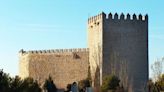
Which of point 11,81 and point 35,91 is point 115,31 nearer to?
point 35,91

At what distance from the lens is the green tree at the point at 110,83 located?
52787 millimetres

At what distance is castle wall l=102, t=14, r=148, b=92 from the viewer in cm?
5644

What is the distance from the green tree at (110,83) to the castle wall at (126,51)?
2.76 m

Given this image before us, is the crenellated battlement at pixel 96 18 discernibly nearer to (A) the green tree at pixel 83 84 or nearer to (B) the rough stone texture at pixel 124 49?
(B) the rough stone texture at pixel 124 49

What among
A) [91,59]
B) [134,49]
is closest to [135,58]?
[134,49]

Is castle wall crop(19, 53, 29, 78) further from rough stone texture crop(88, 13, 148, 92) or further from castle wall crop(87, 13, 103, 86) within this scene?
rough stone texture crop(88, 13, 148, 92)

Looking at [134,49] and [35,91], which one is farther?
[134,49]

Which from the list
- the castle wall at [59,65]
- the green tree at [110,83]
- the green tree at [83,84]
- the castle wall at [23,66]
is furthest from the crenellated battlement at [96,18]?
the castle wall at [23,66]

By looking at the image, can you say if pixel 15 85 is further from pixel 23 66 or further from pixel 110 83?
pixel 23 66

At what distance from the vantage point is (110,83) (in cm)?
5266

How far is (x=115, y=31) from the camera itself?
186 feet

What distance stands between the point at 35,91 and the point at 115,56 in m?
11.1

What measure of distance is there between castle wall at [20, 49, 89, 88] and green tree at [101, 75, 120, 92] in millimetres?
6929

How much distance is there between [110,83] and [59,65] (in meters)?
12.2
